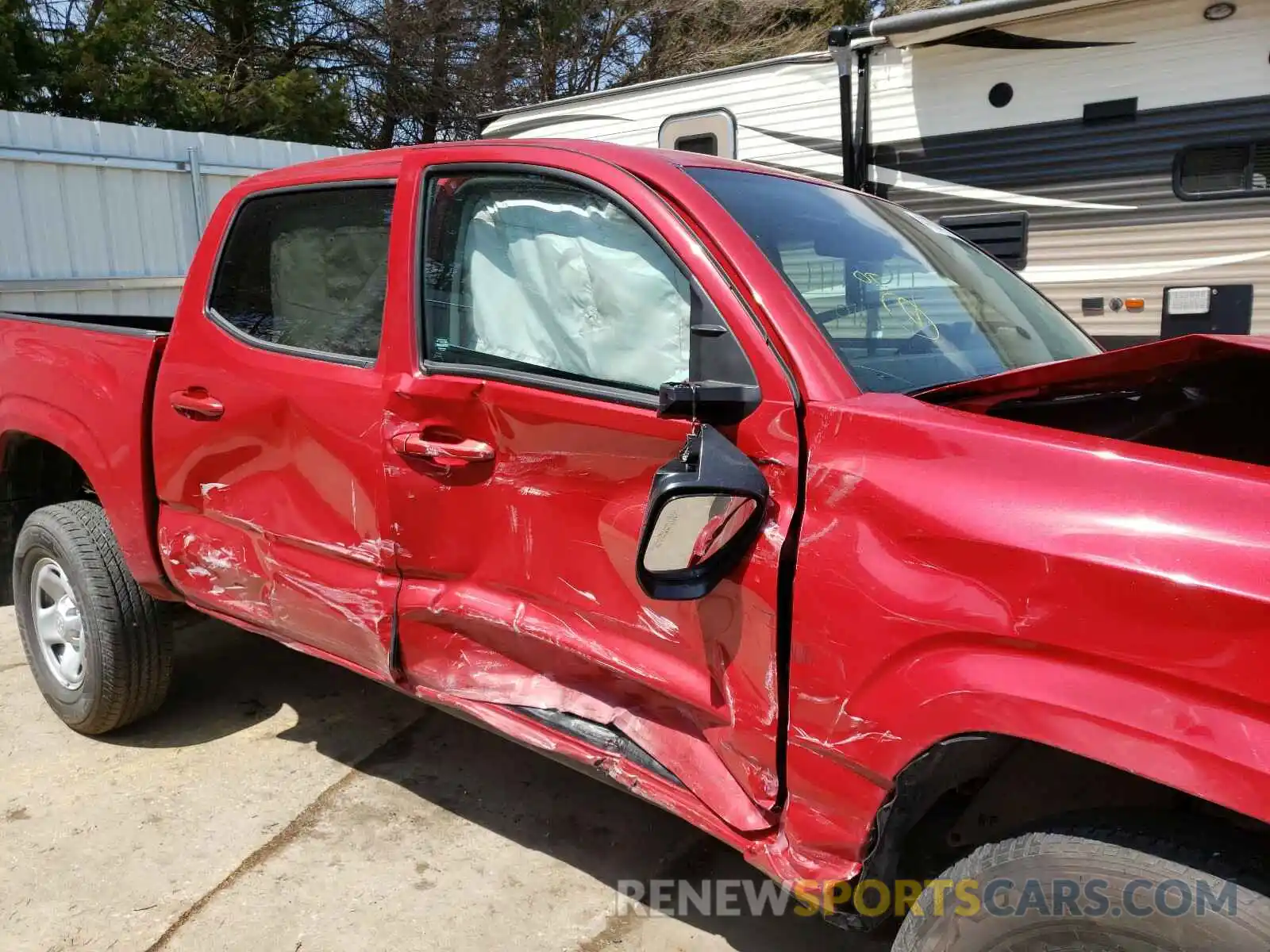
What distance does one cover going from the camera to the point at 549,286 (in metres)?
2.38

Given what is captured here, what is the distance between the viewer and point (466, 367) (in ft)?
7.82

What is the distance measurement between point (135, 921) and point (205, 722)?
1.14 metres

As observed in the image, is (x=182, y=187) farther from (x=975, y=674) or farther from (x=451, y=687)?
(x=975, y=674)

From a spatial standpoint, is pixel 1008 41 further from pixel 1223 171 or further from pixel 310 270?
pixel 310 270

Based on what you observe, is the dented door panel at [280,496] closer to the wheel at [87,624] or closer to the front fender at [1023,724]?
the wheel at [87,624]

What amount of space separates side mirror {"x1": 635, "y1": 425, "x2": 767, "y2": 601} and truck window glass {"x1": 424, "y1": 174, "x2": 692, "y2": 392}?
31 centimetres

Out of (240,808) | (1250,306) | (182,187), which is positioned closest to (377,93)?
(182,187)

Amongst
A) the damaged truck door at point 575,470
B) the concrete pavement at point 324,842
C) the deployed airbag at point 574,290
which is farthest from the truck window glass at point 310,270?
the concrete pavement at point 324,842

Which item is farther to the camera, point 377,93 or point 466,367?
point 377,93

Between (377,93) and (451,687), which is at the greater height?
(377,93)

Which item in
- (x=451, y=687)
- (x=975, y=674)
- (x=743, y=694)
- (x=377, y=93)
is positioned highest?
(x=377, y=93)

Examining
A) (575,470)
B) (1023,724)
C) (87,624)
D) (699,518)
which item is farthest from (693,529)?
(87,624)

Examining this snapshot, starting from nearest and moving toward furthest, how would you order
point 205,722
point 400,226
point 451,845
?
point 400,226 → point 451,845 → point 205,722

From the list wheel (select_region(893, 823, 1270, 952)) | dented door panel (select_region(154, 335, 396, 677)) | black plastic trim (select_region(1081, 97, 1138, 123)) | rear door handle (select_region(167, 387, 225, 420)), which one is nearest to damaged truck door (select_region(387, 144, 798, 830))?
dented door panel (select_region(154, 335, 396, 677))
